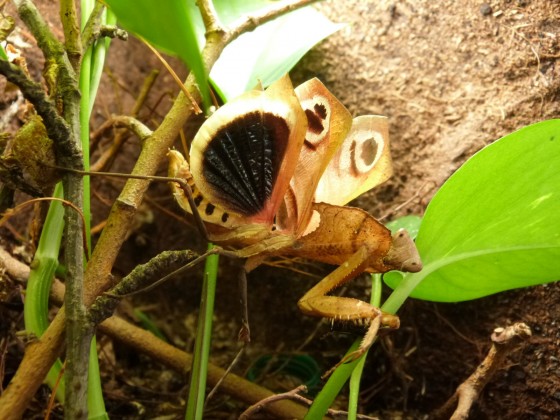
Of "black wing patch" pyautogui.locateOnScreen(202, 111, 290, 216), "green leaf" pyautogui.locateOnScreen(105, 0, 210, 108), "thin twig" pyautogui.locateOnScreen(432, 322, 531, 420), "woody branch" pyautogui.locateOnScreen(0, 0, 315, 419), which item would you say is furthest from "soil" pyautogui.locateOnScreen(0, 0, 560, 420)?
"green leaf" pyautogui.locateOnScreen(105, 0, 210, 108)

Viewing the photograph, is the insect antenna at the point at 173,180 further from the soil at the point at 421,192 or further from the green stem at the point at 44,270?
the soil at the point at 421,192

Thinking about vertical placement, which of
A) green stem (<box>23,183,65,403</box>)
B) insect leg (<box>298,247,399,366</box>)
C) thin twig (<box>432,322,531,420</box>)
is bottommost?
thin twig (<box>432,322,531,420</box>)

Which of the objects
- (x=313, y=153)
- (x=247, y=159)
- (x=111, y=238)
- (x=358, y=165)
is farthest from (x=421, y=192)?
(x=111, y=238)

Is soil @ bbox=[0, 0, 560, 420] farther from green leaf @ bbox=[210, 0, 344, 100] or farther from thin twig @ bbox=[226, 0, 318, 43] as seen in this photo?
thin twig @ bbox=[226, 0, 318, 43]

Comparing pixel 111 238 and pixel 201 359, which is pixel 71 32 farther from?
pixel 201 359

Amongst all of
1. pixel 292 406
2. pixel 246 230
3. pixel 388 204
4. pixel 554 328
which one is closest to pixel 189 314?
pixel 292 406
